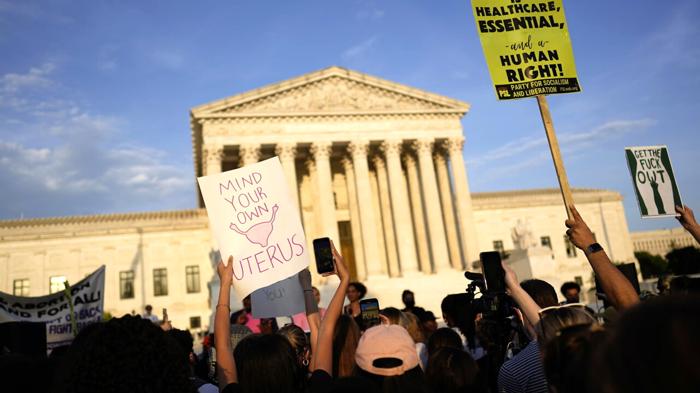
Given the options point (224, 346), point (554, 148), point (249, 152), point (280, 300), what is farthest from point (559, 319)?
point (249, 152)

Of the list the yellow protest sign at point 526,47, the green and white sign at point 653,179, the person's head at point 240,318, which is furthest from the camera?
the person's head at point 240,318

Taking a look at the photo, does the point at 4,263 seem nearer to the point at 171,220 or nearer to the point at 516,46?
the point at 171,220

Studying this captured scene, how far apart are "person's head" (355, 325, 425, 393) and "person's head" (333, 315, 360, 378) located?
4.45 ft

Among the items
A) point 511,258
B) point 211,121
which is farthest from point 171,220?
point 511,258

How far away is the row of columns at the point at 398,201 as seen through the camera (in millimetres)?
38312

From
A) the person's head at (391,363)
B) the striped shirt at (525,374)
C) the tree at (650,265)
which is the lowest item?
the tree at (650,265)

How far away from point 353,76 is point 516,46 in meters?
34.5

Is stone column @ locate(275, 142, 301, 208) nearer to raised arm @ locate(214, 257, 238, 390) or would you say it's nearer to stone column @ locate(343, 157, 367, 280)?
stone column @ locate(343, 157, 367, 280)

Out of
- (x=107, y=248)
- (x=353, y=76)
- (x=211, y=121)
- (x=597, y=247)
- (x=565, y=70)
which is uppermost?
(x=353, y=76)

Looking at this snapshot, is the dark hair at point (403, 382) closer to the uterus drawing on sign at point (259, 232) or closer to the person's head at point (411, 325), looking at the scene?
the uterus drawing on sign at point (259, 232)

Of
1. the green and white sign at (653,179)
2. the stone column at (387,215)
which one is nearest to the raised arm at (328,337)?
the green and white sign at (653,179)

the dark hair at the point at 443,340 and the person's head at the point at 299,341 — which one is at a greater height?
the person's head at the point at 299,341

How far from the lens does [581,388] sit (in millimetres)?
2314

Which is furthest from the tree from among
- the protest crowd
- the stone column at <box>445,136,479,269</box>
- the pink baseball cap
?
the pink baseball cap
